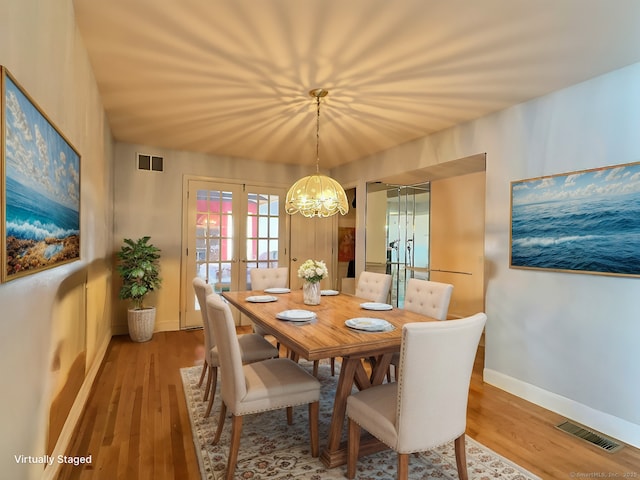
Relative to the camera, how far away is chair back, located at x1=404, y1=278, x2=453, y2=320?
2775 mm

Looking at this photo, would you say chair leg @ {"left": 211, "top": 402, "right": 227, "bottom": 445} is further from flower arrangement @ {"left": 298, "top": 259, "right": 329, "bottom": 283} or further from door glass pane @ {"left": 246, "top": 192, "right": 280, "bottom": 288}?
door glass pane @ {"left": 246, "top": 192, "right": 280, "bottom": 288}

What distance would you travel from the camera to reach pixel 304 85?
286 cm

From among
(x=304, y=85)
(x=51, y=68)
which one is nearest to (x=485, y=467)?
(x=304, y=85)

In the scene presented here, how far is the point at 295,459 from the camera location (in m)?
2.10

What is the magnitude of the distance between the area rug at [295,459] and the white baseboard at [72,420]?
718mm

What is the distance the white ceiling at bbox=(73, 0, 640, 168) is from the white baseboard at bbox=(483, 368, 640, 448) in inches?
97.5

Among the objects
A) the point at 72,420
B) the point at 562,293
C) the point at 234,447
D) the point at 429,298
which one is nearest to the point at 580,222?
the point at 562,293

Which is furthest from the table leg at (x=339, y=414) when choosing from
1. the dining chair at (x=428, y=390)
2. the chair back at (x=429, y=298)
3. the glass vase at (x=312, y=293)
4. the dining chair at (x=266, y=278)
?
the dining chair at (x=266, y=278)

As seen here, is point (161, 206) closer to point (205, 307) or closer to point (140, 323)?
point (140, 323)

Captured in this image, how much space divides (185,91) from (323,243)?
3615 millimetres

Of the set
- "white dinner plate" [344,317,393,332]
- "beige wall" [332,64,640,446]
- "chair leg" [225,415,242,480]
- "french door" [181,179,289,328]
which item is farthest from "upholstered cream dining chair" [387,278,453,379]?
"french door" [181,179,289,328]

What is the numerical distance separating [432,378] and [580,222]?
78.6 inches

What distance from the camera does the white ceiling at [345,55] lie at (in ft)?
6.40

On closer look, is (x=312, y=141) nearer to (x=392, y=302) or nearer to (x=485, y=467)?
(x=392, y=302)
